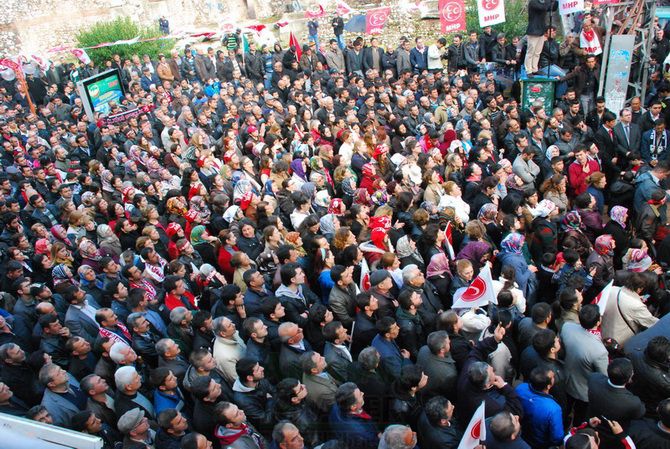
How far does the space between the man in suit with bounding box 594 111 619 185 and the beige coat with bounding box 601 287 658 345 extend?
167 inches

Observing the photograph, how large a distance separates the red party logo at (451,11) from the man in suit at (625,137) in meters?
5.97

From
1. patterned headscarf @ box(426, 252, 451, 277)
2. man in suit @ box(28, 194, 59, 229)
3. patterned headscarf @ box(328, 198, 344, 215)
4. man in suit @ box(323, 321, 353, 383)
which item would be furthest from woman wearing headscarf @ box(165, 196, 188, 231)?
man in suit @ box(323, 321, 353, 383)

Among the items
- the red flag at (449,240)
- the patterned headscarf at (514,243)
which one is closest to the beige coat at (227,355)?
the red flag at (449,240)

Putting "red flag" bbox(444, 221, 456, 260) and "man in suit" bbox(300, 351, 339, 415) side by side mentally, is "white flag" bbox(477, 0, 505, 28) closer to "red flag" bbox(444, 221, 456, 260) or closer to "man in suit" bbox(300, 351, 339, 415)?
"red flag" bbox(444, 221, 456, 260)

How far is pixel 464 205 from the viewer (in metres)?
6.65

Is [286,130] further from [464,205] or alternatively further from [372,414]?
[372,414]

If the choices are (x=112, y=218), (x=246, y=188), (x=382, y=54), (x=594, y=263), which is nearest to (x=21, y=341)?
(x=112, y=218)

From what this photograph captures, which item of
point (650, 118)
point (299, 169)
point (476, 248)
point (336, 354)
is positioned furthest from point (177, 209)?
point (650, 118)

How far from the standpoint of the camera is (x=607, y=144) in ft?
27.5

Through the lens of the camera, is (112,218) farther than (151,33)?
No

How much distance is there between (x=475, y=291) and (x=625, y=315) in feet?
3.88

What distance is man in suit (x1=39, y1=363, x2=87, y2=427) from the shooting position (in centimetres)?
437

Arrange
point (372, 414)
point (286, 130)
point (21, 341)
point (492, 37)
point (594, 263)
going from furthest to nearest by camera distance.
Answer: point (492, 37) → point (286, 130) → point (21, 341) → point (594, 263) → point (372, 414)

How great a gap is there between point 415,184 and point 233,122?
4799 mm
